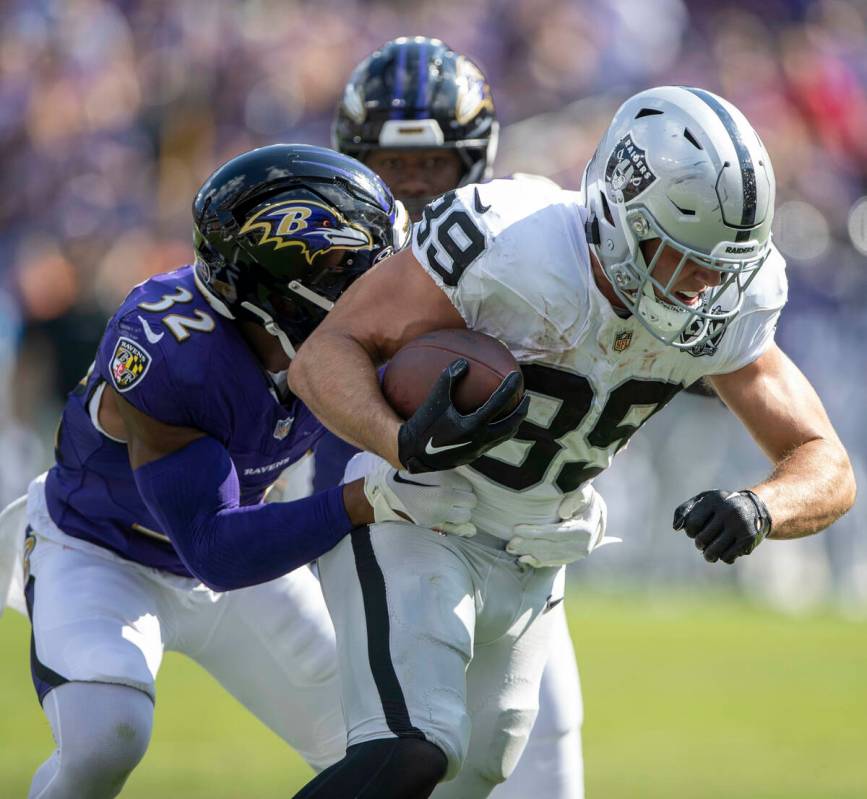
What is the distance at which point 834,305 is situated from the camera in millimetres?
9945

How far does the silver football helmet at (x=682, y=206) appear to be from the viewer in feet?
9.52

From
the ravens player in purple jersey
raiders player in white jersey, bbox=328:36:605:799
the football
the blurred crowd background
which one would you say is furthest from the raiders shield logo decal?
the blurred crowd background

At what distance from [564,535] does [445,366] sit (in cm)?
57

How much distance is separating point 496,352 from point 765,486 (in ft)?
2.15

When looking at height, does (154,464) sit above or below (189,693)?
above

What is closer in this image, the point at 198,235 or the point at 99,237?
the point at 198,235

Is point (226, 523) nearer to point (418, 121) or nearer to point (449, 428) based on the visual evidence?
point (449, 428)

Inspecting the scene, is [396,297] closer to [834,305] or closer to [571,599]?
[571,599]

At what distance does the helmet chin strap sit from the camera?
137 inches

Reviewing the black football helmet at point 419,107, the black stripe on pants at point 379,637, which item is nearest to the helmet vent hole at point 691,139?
the black stripe on pants at point 379,637

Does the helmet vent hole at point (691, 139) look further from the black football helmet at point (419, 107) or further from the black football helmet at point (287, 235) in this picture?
the black football helmet at point (419, 107)

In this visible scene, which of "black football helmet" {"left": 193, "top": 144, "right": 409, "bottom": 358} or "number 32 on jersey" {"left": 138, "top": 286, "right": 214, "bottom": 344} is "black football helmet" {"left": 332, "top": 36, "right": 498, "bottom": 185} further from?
"number 32 on jersey" {"left": 138, "top": 286, "right": 214, "bottom": 344}

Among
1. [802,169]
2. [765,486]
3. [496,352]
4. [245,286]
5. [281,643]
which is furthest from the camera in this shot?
[802,169]

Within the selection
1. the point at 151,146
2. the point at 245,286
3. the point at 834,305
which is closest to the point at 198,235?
the point at 245,286
